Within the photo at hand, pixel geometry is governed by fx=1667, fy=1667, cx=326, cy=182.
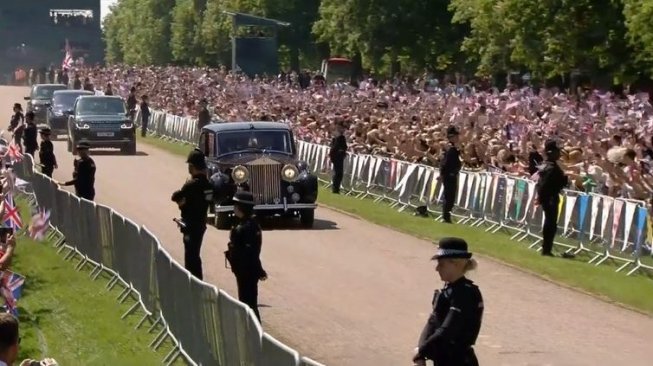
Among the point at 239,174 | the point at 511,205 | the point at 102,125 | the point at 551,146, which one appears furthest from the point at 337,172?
the point at 102,125

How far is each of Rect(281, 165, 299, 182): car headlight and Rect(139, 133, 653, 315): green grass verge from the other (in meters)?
2.16

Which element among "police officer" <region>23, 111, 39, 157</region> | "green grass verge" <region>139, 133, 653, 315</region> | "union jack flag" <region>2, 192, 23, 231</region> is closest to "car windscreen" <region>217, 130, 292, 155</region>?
"green grass verge" <region>139, 133, 653, 315</region>

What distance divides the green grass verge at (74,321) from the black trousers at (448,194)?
8.08 meters

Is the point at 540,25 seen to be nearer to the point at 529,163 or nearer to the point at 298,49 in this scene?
the point at 529,163

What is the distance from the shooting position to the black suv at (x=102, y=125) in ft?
172

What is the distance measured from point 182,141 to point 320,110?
16.6m

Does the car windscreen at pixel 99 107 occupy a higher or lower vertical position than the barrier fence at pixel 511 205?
lower

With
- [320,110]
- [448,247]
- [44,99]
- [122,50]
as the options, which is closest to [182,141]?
[44,99]

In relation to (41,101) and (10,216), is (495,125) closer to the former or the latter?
(10,216)

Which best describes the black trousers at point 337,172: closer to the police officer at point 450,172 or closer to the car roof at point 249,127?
the car roof at point 249,127

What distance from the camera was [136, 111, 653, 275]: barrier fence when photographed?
24188 mm

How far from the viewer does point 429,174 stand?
111 feet

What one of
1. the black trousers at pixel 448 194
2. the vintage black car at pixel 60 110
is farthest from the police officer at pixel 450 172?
the vintage black car at pixel 60 110

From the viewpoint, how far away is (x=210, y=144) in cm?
3198
